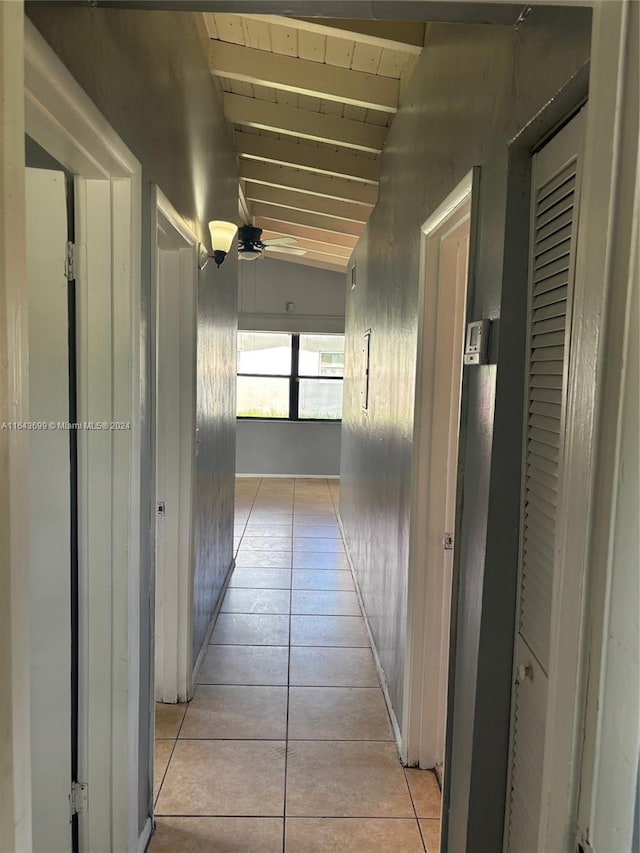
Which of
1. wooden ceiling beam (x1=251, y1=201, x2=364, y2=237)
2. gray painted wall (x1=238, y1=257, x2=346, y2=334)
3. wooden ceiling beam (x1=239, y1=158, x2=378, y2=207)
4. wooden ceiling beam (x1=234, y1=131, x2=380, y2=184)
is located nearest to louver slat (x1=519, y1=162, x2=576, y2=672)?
wooden ceiling beam (x1=234, y1=131, x2=380, y2=184)

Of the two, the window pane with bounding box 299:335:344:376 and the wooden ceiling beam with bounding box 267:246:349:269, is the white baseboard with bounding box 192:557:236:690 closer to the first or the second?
the wooden ceiling beam with bounding box 267:246:349:269


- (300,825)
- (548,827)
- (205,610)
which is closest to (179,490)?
(205,610)

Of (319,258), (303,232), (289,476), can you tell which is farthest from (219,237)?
(289,476)

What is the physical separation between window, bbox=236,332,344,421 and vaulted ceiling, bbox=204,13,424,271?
362 centimetres

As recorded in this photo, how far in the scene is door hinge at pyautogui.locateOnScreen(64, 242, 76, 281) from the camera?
1486mm

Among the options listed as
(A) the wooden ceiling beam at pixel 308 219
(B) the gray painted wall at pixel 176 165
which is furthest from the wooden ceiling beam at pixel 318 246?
(B) the gray painted wall at pixel 176 165

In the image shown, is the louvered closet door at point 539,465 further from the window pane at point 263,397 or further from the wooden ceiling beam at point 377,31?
the window pane at point 263,397

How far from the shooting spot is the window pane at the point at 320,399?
330 inches

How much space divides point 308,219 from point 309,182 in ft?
3.24

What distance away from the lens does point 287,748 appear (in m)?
2.43

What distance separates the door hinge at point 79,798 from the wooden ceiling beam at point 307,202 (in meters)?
3.87

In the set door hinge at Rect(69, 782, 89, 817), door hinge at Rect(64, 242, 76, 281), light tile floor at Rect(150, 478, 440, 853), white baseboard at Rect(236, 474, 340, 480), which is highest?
door hinge at Rect(64, 242, 76, 281)

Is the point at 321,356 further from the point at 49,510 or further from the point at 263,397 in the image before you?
the point at 49,510

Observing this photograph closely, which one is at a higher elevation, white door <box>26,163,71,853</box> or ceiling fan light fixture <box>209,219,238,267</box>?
ceiling fan light fixture <box>209,219,238,267</box>
